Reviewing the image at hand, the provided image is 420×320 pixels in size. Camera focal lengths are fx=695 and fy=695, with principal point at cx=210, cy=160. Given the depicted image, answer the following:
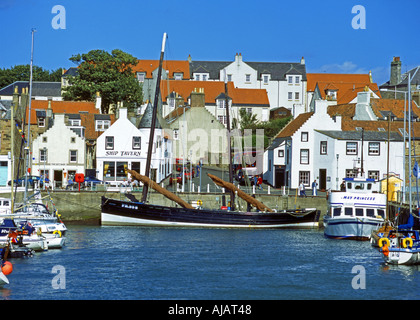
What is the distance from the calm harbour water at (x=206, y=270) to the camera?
3161 centimetres

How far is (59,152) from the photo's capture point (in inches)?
2859

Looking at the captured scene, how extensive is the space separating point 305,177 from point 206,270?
38.4m

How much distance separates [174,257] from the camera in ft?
134

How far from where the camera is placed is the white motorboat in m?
50.4

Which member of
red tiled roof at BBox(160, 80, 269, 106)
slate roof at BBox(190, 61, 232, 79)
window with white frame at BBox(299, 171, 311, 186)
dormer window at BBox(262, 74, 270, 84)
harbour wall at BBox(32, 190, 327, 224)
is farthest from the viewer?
slate roof at BBox(190, 61, 232, 79)

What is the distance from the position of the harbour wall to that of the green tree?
38875 mm

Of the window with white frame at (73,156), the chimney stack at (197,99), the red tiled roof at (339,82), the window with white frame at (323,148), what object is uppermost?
the red tiled roof at (339,82)

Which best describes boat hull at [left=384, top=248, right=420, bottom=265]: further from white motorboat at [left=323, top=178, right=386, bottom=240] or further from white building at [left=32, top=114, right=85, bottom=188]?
white building at [left=32, top=114, right=85, bottom=188]

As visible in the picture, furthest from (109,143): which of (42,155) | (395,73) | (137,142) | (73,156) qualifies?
(395,73)

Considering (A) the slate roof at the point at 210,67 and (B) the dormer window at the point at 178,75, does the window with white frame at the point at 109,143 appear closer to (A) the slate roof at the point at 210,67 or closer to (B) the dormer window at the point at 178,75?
(B) the dormer window at the point at 178,75

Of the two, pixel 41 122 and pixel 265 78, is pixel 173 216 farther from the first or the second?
pixel 265 78

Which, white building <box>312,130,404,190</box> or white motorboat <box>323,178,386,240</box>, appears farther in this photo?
white building <box>312,130,404,190</box>

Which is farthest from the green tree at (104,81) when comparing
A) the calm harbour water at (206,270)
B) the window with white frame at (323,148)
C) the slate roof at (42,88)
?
the calm harbour water at (206,270)

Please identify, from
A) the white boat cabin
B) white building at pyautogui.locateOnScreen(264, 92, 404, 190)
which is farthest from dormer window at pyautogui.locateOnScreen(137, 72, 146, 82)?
the white boat cabin
